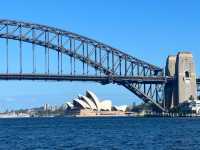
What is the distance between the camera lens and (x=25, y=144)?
58094mm


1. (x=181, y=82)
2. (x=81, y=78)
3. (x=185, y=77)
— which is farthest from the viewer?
(x=185, y=77)

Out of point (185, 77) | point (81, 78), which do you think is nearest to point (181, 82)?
point (185, 77)

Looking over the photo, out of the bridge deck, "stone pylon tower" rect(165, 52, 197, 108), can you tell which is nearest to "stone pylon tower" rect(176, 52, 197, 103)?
"stone pylon tower" rect(165, 52, 197, 108)

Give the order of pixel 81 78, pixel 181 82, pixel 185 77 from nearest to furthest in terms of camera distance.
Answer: pixel 81 78 → pixel 181 82 → pixel 185 77

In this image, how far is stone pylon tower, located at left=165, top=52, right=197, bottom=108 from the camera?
154000 mm

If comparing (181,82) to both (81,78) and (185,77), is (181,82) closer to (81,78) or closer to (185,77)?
(185,77)

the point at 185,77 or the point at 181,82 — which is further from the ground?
the point at 185,77

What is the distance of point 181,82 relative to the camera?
153250mm

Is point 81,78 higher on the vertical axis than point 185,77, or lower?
lower

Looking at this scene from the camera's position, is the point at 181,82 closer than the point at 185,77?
Yes

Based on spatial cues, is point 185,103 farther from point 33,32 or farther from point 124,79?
point 33,32

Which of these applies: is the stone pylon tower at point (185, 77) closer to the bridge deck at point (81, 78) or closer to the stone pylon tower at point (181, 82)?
the stone pylon tower at point (181, 82)

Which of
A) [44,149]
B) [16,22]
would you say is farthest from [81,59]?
[44,149]

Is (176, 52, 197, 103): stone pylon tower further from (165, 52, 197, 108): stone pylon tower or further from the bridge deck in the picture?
the bridge deck
